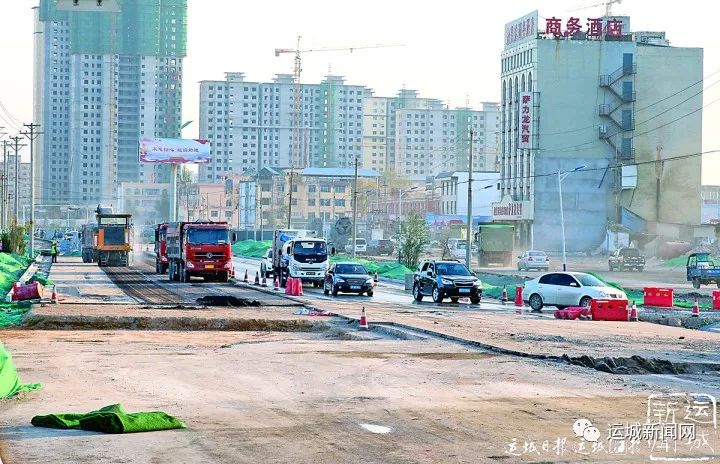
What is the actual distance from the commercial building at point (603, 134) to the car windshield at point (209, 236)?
62.2 m

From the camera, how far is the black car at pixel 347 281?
51250 mm

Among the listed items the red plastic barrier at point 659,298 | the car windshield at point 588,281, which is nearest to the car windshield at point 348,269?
the car windshield at point 588,281

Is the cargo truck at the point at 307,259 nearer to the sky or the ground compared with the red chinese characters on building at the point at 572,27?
nearer to the ground

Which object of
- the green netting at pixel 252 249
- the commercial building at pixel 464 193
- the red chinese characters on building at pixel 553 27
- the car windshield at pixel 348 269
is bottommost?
the green netting at pixel 252 249

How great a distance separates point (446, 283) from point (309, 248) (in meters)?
11.4

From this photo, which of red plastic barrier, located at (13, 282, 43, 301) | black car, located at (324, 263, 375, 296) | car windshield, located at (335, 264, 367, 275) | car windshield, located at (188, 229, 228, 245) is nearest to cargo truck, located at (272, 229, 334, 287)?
car windshield, located at (188, 229, 228, 245)

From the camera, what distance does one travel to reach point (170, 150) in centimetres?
12575

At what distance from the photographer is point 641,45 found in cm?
12125

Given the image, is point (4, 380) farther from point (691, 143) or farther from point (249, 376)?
point (691, 143)

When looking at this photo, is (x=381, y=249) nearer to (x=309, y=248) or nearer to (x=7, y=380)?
(x=309, y=248)

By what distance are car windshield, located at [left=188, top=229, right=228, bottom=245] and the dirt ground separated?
31.5 m

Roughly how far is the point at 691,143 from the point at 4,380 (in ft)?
357

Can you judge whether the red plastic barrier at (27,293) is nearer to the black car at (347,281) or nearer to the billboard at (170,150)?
the black car at (347,281)

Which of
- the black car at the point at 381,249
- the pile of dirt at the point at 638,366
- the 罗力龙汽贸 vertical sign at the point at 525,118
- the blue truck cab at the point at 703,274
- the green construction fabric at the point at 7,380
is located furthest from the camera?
the black car at the point at 381,249
